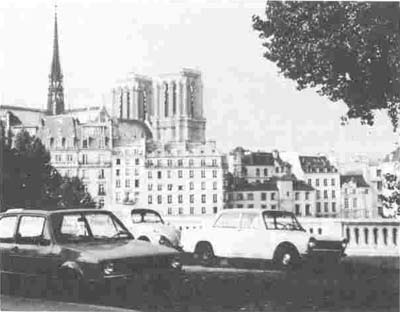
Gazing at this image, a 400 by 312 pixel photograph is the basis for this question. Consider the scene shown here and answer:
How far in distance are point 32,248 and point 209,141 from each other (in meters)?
1.74

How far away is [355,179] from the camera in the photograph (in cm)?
547

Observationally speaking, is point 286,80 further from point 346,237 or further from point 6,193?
point 6,193

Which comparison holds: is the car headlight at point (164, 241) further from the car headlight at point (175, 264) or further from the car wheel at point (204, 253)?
the car headlight at point (175, 264)

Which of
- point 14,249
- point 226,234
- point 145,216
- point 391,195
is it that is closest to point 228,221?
point 226,234

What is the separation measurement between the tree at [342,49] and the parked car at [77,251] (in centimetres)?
191

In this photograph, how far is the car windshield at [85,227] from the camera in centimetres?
452

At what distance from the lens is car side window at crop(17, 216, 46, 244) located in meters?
4.62

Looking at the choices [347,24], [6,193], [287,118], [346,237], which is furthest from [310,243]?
[6,193]

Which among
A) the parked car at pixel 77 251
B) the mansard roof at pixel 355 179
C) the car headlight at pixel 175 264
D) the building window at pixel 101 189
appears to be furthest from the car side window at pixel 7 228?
the mansard roof at pixel 355 179

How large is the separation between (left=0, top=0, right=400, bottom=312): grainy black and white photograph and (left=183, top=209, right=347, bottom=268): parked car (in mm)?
14

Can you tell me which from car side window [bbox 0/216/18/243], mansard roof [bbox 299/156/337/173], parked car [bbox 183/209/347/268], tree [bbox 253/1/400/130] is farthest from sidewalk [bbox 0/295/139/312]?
tree [bbox 253/1/400/130]

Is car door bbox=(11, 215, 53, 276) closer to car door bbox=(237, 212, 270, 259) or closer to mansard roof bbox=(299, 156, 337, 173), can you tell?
car door bbox=(237, 212, 270, 259)

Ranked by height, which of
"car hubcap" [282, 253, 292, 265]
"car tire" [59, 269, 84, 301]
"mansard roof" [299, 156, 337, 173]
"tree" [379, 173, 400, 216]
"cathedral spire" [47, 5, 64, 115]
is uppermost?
"cathedral spire" [47, 5, 64, 115]

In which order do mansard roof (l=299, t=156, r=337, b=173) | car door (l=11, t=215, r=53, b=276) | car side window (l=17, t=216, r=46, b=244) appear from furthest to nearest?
mansard roof (l=299, t=156, r=337, b=173), car side window (l=17, t=216, r=46, b=244), car door (l=11, t=215, r=53, b=276)
